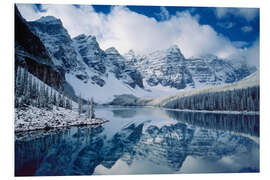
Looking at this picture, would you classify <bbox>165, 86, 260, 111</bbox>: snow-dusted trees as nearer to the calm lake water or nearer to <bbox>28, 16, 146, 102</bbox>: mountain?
the calm lake water

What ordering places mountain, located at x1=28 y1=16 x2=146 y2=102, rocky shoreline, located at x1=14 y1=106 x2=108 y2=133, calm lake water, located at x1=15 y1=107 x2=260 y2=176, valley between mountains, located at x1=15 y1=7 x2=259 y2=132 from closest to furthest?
calm lake water, located at x1=15 y1=107 x2=260 y2=176, rocky shoreline, located at x1=14 y1=106 x2=108 y2=133, valley between mountains, located at x1=15 y1=7 x2=259 y2=132, mountain, located at x1=28 y1=16 x2=146 y2=102

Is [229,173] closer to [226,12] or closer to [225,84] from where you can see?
[226,12]

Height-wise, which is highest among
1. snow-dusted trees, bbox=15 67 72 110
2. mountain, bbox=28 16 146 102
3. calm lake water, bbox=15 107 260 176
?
mountain, bbox=28 16 146 102

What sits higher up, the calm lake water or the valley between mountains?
the valley between mountains

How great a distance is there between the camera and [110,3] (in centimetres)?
735

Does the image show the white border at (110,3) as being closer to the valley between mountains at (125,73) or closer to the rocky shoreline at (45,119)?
the valley between mountains at (125,73)

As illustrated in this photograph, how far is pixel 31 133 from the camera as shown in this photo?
807 centimetres

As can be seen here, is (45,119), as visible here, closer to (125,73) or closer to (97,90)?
(97,90)

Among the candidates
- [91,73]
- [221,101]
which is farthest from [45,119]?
[91,73]

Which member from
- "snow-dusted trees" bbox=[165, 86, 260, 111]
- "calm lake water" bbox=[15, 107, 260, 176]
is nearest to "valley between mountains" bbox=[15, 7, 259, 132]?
"snow-dusted trees" bbox=[165, 86, 260, 111]

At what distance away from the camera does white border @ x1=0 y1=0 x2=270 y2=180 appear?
5.89 meters
